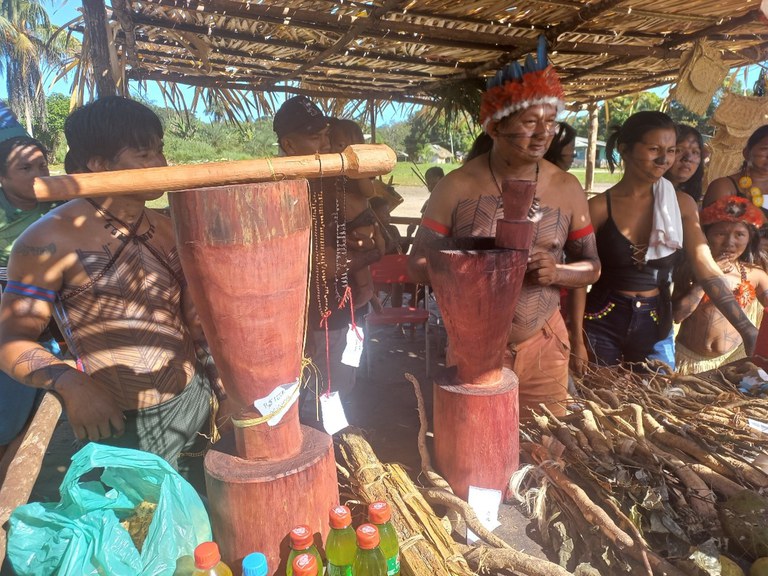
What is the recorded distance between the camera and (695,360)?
2.91 meters

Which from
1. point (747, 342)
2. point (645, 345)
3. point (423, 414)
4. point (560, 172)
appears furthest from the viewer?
point (645, 345)

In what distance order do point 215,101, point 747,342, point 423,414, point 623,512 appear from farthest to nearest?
point 215,101, point 747,342, point 423,414, point 623,512

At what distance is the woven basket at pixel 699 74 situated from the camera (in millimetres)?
3342

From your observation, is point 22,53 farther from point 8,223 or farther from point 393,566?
point 393,566

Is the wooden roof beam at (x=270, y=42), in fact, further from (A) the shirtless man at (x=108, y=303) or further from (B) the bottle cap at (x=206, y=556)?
(B) the bottle cap at (x=206, y=556)

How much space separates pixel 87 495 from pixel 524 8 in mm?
3254

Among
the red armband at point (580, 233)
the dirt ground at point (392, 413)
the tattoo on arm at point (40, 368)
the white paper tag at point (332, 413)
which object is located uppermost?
the red armband at point (580, 233)

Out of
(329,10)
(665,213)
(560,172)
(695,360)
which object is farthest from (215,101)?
(695,360)

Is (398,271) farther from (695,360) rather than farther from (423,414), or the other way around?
(423,414)

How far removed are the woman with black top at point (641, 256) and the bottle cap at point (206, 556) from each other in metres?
1.89

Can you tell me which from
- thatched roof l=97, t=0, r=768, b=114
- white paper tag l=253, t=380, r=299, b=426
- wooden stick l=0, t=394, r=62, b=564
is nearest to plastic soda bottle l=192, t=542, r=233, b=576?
white paper tag l=253, t=380, r=299, b=426

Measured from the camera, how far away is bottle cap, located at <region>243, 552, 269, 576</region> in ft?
3.03

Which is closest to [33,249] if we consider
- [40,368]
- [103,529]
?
[40,368]

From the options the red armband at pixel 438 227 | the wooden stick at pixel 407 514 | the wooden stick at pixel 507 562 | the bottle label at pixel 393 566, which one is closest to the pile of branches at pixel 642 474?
the wooden stick at pixel 507 562
